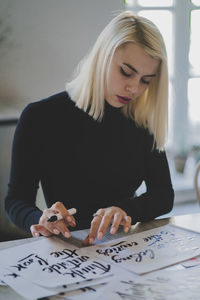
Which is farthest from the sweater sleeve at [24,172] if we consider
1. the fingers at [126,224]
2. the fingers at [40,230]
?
the fingers at [126,224]

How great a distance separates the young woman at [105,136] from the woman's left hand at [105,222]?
0.42 ft

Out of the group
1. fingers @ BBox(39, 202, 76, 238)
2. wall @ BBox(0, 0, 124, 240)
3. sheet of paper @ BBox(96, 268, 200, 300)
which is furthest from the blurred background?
sheet of paper @ BBox(96, 268, 200, 300)

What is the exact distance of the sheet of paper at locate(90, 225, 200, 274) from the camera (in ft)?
2.10

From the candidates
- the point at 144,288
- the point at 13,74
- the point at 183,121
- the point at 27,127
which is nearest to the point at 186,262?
the point at 144,288

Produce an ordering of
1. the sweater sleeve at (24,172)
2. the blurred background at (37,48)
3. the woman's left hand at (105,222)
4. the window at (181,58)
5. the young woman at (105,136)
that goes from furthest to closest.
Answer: the window at (181,58)
the blurred background at (37,48)
the young woman at (105,136)
the sweater sleeve at (24,172)
the woman's left hand at (105,222)

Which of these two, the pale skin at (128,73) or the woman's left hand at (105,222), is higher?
the pale skin at (128,73)

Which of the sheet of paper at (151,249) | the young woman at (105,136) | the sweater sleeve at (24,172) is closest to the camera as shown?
the sheet of paper at (151,249)

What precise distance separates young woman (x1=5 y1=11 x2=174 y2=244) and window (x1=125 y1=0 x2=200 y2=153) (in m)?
1.29

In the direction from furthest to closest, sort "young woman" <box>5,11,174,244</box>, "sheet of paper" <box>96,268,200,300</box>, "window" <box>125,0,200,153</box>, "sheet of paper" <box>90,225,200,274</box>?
"window" <box>125,0,200,153</box>, "young woman" <box>5,11,174,244</box>, "sheet of paper" <box>90,225,200,274</box>, "sheet of paper" <box>96,268,200,300</box>

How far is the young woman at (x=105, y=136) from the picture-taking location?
1.02 metres

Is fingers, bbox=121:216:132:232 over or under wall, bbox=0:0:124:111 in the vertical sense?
under

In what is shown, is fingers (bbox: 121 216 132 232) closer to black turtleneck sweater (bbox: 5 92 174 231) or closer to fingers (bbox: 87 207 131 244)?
fingers (bbox: 87 207 131 244)

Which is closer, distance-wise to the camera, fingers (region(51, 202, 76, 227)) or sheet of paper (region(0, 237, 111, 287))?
sheet of paper (region(0, 237, 111, 287))

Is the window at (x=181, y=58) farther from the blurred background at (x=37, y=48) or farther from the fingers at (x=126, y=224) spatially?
the fingers at (x=126, y=224)
